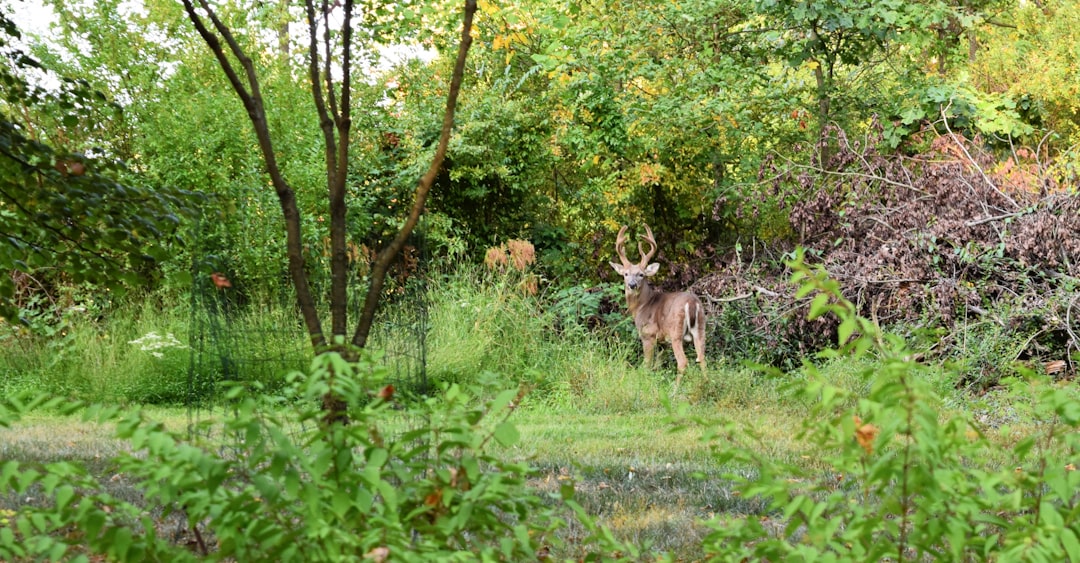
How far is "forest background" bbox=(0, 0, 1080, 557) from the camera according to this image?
28.3 ft

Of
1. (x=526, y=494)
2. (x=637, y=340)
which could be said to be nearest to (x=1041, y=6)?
(x=637, y=340)

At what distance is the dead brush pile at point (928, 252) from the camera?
27.8 feet

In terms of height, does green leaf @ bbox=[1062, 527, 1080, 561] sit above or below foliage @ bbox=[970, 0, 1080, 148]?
below

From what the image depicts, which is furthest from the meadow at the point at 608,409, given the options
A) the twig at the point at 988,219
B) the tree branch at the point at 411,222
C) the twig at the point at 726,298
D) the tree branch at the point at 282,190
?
the twig at the point at 988,219

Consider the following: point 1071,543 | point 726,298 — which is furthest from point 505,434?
point 726,298

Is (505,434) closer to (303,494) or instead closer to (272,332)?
(303,494)

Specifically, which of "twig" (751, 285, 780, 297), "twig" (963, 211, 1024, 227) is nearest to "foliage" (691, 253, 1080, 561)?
"twig" (963, 211, 1024, 227)

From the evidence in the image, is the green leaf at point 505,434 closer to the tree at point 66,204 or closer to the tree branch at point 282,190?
the tree branch at point 282,190

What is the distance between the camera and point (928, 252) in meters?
9.08

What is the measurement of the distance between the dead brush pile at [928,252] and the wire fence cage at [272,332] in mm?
3415

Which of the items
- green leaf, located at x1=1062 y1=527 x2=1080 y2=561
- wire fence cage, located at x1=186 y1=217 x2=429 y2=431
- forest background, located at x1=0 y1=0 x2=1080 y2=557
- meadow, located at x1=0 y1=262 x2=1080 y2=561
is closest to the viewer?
green leaf, located at x1=1062 y1=527 x2=1080 y2=561

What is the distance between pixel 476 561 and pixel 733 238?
1047cm

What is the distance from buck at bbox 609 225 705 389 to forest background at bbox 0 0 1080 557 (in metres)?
0.44

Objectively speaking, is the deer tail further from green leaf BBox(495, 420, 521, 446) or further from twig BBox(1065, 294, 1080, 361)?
green leaf BBox(495, 420, 521, 446)
